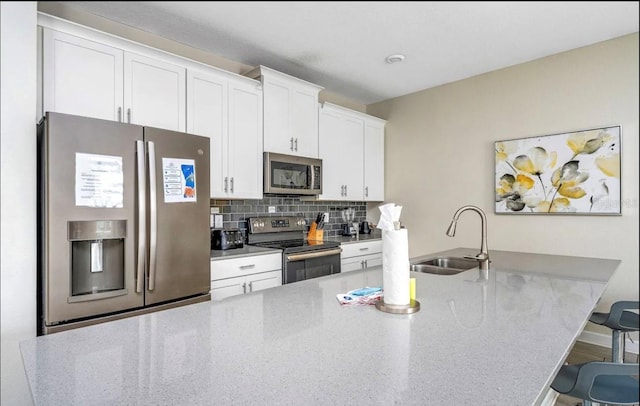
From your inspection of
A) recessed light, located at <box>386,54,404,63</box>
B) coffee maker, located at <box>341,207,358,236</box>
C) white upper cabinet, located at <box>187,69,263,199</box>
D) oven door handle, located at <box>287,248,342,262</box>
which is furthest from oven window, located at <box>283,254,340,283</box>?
recessed light, located at <box>386,54,404,63</box>

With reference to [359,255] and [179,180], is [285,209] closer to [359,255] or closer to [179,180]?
[359,255]

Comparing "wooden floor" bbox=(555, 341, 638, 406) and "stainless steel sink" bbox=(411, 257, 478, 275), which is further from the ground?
"stainless steel sink" bbox=(411, 257, 478, 275)

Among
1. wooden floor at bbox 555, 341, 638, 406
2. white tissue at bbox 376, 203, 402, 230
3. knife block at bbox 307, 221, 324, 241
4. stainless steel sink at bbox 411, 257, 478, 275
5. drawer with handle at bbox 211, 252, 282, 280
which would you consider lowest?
wooden floor at bbox 555, 341, 638, 406

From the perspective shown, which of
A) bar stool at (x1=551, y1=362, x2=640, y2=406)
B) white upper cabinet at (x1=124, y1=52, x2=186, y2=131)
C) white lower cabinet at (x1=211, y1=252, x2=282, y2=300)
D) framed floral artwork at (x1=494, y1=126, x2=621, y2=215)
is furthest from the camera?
white lower cabinet at (x1=211, y1=252, x2=282, y2=300)

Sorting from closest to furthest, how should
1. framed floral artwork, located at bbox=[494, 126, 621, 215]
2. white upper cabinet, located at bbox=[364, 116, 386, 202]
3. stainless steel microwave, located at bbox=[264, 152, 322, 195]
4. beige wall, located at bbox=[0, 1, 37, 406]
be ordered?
1. framed floral artwork, located at bbox=[494, 126, 621, 215]
2. beige wall, located at bbox=[0, 1, 37, 406]
3. stainless steel microwave, located at bbox=[264, 152, 322, 195]
4. white upper cabinet, located at bbox=[364, 116, 386, 202]

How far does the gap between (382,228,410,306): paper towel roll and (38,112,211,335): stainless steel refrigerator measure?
140 cm

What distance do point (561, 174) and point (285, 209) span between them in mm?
2499

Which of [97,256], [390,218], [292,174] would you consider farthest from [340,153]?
[390,218]

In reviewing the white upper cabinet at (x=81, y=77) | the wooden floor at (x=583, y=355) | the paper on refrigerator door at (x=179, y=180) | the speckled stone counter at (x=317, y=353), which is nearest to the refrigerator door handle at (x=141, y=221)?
the paper on refrigerator door at (x=179, y=180)

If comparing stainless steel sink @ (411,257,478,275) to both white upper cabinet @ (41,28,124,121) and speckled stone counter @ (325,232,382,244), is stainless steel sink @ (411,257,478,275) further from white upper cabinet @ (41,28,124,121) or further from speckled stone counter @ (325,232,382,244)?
white upper cabinet @ (41,28,124,121)

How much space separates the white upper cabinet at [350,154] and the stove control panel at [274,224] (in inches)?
14.9

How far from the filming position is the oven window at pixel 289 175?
3191mm

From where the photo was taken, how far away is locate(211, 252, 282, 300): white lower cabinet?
2.53 meters

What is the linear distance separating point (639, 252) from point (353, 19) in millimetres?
275
